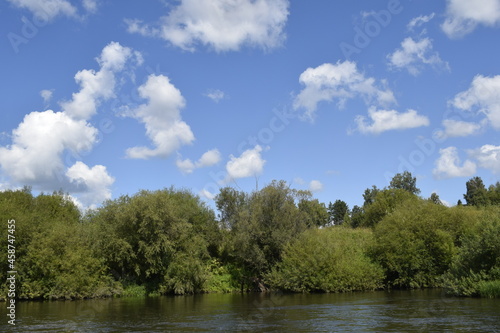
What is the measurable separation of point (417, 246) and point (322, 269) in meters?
12.8

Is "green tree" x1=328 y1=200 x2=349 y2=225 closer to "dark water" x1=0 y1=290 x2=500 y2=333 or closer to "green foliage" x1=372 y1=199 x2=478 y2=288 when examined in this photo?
"green foliage" x1=372 y1=199 x2=478 y2=288

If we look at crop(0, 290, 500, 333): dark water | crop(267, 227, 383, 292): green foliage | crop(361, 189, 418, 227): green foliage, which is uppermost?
crop(361, 189, 418, 227): green foliage

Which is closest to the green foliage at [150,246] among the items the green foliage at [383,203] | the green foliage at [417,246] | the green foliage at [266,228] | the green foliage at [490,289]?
the green foliage at [266,228]

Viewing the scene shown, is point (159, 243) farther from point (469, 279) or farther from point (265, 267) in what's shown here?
point (469, 279)

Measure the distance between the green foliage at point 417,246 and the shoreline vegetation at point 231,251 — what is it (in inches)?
5.2

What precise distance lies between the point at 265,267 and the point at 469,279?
88.2ft

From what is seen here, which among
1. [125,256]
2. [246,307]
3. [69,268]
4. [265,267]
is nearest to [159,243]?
[125,256]

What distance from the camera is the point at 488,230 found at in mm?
41812

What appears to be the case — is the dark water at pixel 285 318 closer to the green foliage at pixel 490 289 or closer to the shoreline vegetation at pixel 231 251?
the green foliage at pixel 490 289

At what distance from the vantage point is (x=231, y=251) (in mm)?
67812

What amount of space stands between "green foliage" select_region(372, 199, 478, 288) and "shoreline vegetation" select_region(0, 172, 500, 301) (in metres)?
0.13

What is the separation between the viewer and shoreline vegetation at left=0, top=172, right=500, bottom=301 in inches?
2144

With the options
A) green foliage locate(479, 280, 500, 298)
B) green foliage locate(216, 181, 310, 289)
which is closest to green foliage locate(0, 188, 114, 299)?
green foliage locate(216, 181, 310, 289)

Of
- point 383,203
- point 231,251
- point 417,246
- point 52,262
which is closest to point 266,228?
point 231,251
